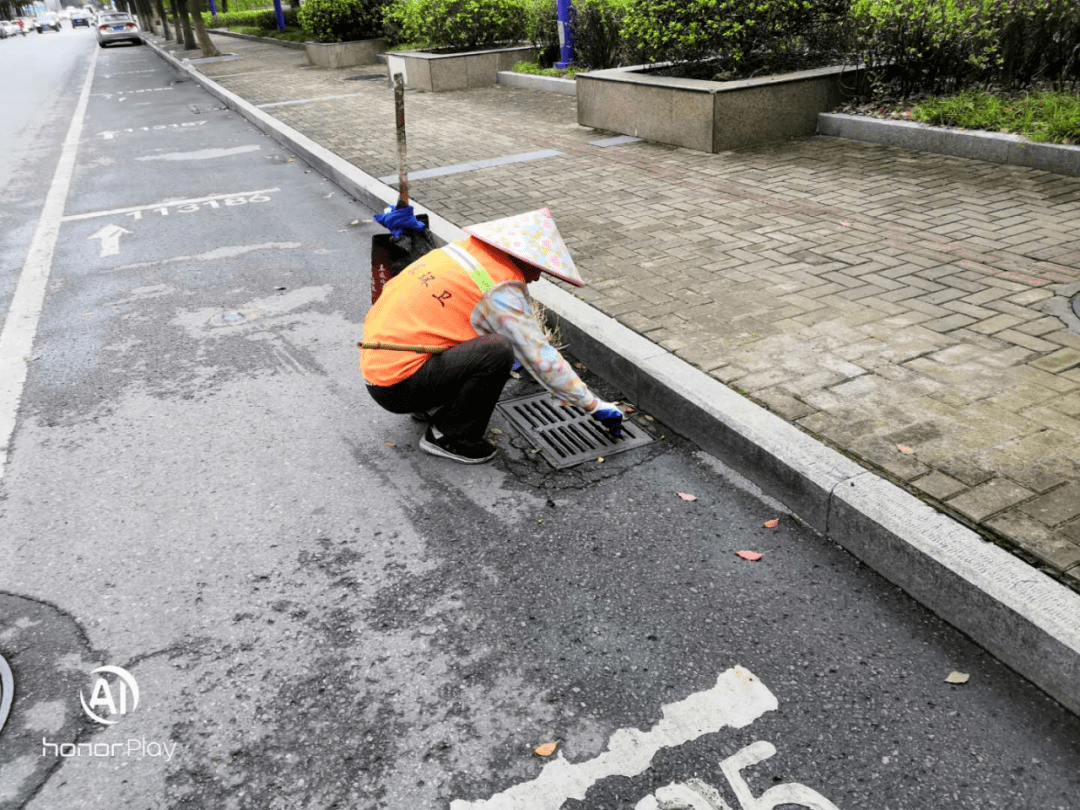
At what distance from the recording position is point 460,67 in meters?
15.5

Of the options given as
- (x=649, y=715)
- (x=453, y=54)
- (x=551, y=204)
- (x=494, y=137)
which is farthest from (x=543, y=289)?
(x=453, y=54)

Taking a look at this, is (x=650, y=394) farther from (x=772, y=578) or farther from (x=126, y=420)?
(x=126, y=420)

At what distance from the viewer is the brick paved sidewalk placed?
337 centimetres

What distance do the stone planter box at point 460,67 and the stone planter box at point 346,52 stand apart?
576cm

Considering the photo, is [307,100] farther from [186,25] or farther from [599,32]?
[186,25]

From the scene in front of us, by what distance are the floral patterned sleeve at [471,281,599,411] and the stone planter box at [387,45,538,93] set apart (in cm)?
1281

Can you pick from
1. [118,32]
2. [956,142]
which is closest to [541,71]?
[956,142]

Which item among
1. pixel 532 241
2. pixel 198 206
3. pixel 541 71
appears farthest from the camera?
pixel 541 71

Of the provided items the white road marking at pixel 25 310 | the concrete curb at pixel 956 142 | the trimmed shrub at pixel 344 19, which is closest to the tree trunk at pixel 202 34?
the trimmed shrub at pixel 344 19

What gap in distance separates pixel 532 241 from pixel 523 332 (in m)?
0.38

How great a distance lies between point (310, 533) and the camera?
3.46m

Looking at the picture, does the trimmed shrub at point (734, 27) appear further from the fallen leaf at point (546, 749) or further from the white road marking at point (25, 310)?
the fallen leaf at point (546, 749)

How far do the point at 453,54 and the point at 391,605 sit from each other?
14643mm

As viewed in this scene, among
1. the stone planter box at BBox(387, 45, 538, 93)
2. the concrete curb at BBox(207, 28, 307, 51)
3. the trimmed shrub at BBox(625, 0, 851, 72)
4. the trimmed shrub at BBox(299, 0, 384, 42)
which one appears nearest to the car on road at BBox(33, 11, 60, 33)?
the concrete curb at BBox(207, 28, 307, 51)
